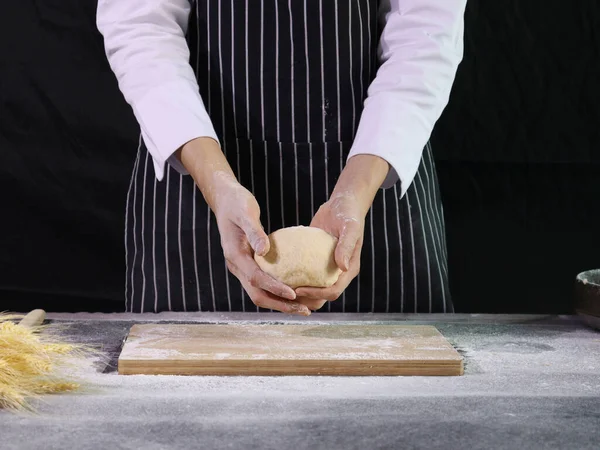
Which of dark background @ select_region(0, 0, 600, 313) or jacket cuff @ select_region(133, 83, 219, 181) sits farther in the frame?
dark background @ select_region(0, 0, 600, 313)

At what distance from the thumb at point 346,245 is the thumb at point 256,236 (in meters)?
0.12

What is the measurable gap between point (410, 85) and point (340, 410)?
3.12 feet

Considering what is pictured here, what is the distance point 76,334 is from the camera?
159 cm

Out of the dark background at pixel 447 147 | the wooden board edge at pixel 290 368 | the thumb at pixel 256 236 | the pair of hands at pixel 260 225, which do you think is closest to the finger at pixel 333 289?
the pair of hands at pixel 260 225

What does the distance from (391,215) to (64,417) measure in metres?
1.11

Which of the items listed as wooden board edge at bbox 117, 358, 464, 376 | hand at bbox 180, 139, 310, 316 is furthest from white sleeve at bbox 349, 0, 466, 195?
wooden board edge at bbox 117, 358, 464, 376

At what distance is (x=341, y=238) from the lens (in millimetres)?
1597

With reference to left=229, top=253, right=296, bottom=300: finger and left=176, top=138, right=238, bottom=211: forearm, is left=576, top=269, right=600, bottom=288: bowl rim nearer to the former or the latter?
left=229, top=253, right=296, bottom=300: finger

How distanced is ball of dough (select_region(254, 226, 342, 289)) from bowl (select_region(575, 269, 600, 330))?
1.48 ft

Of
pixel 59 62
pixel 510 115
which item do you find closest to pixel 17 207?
pixel 59 62

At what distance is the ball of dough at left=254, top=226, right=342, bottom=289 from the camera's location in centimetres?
156

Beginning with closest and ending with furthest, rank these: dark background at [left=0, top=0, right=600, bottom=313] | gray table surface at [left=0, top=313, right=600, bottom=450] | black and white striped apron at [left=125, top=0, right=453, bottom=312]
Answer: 1. gray table surface at [left=0, top=313, right=600, bottom=450]
2. black and white striped apron at [left=125, top=0, right=453, bottom=312]
3. dark background at [left=0, top=0, right=600, bottom=313]

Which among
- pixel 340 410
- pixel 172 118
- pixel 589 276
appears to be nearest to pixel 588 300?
pixel 589 276

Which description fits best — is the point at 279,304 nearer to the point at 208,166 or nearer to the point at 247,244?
the point at 247,244
